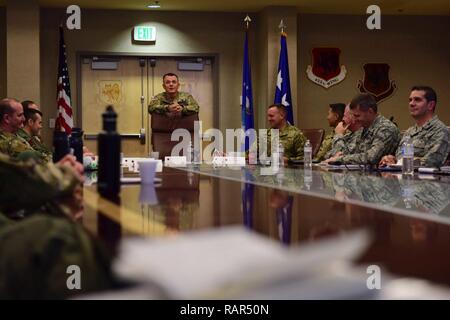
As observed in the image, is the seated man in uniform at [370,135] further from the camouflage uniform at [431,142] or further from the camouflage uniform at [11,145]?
the camouflage uniform at [11,145]

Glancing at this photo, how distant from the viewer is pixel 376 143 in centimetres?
504

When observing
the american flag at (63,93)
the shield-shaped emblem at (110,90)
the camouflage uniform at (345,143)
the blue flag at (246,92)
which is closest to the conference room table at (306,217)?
the camouflage uniform at (345,143)

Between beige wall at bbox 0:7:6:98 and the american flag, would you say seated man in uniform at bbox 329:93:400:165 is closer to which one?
the american flag

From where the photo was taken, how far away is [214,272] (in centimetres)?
51

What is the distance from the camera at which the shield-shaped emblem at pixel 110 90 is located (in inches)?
363

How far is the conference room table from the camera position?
971 millimetres

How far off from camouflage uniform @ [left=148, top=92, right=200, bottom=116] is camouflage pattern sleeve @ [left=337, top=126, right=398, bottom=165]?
2508 mm

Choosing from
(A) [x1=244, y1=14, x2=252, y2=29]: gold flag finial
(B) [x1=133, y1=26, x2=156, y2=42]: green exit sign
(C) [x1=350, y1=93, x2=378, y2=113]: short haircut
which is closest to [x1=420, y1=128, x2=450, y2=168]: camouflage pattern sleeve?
(C) [x1=350, y1=93, x2=378, y2=113]: short haircut

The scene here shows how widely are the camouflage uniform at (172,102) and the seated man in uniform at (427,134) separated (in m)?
2.84

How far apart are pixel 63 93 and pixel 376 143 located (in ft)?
15.8

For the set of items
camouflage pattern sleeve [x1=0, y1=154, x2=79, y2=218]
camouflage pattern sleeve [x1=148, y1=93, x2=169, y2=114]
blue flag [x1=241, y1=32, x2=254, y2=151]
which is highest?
blue flag [x1=241, y1=32, x2=254, y2=151]

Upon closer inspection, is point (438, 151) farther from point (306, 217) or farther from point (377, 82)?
point (377, 82)

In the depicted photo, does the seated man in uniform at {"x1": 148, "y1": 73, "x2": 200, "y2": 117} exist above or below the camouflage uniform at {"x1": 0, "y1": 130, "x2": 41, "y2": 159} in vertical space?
above

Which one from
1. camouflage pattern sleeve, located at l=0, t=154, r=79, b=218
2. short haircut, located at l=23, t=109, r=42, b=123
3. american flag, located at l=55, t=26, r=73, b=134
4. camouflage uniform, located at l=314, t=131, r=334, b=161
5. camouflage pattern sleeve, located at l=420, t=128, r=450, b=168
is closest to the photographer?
camouflage pattern sleeve, located at l=0, t=154, r=79, b=218
